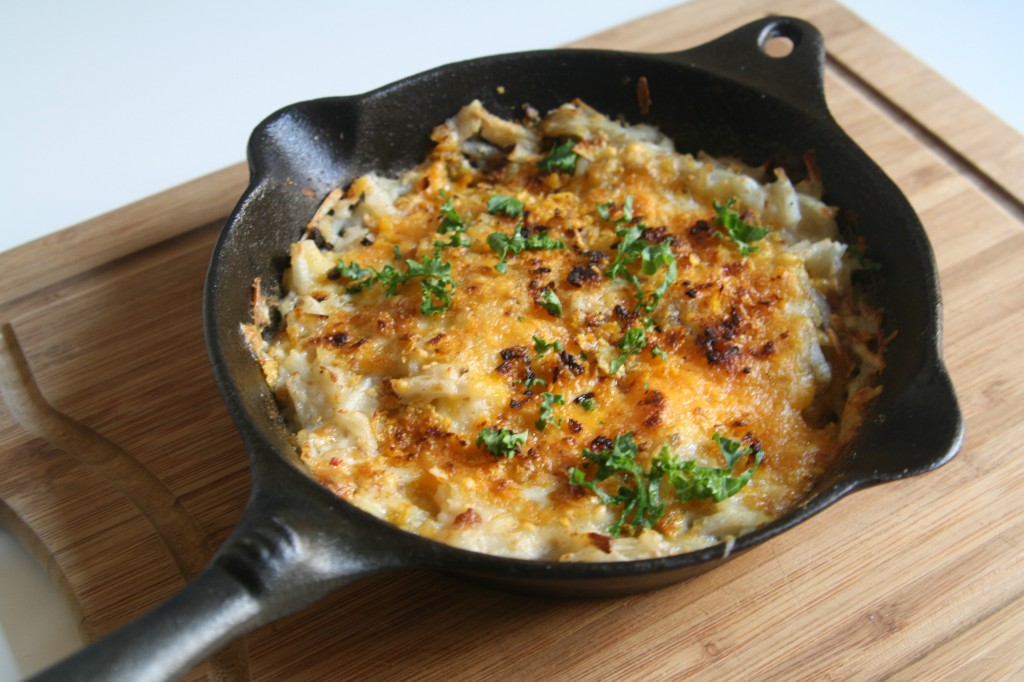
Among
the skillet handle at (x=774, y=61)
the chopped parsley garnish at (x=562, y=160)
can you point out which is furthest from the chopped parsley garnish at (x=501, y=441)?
the skillet handle at (x=774, y=61)

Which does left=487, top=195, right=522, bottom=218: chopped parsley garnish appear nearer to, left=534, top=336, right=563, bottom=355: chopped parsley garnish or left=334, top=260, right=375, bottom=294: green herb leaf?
left=334, top=260, right=375, bottom=294: green herb leaf

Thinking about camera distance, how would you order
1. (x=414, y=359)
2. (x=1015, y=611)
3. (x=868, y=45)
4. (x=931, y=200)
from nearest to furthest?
(x=1015, y=611) → (x=414, y=359) → (x=931, y=200) → (x=868, y=45)

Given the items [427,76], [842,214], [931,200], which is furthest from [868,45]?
[427,76]

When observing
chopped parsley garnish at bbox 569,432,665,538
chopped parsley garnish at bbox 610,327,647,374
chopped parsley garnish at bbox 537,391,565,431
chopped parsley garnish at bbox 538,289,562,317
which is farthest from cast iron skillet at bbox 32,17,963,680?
chopped parsley garnish at bbox 538,289,562,317

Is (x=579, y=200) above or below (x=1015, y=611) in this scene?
above

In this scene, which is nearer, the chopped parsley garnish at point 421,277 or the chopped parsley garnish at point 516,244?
the chopped parsley garnish at point 421,277

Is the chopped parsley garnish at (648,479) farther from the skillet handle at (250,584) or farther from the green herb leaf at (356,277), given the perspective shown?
the green herb leaf at (356,277)

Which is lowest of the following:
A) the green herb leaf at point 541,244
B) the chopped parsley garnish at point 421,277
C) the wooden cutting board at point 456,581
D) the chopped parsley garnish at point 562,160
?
the wooden cutting board at point 456,581

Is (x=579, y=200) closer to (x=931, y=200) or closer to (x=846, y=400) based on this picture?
(x=846, y=400)
